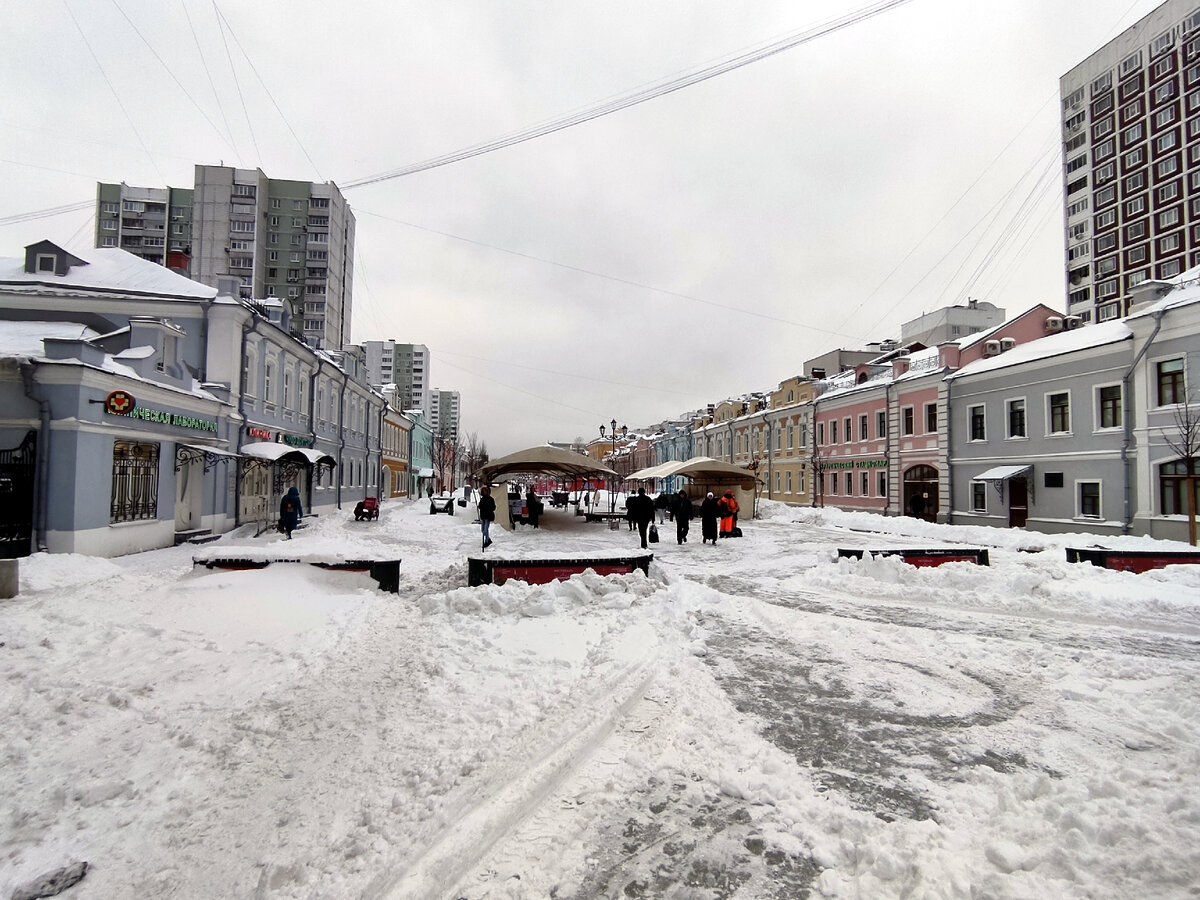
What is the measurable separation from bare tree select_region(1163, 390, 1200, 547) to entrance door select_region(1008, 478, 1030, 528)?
556cm

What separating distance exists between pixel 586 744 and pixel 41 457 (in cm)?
1387

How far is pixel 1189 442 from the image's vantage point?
16953 millimetres

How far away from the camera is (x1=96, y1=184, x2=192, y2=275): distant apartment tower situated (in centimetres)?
7069

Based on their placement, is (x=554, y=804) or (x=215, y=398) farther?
(x=215, y=398)

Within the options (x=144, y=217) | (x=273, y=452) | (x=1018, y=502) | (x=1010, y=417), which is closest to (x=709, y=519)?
(x=273, y=452)

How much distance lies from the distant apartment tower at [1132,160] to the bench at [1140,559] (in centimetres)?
4414

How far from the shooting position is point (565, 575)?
919 centimetres

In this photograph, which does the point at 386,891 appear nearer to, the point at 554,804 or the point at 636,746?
the point at 554,804

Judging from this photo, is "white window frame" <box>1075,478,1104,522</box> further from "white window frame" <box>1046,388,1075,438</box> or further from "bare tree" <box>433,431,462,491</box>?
"bare tree" <box>433,431,462,491</box>

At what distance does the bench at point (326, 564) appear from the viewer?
29.0 ft

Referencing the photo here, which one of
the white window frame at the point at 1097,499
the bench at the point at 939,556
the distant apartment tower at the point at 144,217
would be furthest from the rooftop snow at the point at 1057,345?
the distant apartment tower at the point at 144,217

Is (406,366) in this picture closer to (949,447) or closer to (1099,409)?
(949,447)

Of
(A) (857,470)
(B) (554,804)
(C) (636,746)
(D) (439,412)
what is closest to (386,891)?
(B) (554,804)

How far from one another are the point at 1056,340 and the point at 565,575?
2415cm
